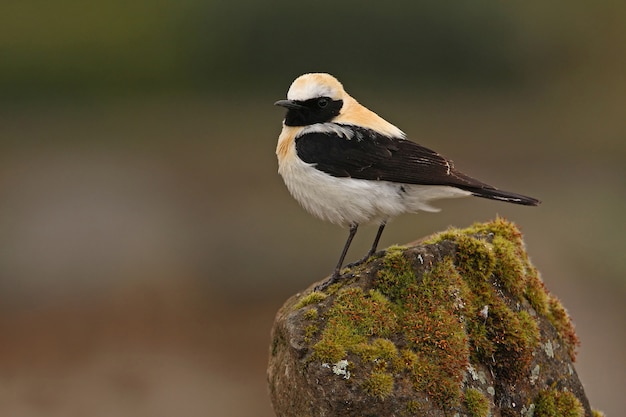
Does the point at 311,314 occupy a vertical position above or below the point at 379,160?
below

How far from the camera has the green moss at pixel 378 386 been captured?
710 centimetres

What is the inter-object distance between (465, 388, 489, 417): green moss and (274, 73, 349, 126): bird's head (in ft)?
10.6

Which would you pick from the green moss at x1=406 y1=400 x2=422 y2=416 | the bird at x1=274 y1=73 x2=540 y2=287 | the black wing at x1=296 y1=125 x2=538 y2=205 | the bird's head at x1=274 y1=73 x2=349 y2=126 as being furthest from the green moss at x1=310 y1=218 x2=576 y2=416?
the bird's head at x1=274 y1=73 x2=349 y2=126

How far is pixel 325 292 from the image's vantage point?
825cm

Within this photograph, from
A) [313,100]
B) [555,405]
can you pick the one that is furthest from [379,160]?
[555,405]

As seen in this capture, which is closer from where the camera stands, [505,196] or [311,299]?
[311,299]

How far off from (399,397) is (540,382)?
1.57m

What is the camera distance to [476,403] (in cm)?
732

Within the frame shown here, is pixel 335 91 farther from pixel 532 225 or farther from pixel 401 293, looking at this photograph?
pixel 532 225

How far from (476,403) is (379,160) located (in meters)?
2.56

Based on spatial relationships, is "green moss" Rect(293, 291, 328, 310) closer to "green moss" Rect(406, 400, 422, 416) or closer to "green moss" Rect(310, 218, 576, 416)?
"green moss" Rect(310, 218, 576, 416)

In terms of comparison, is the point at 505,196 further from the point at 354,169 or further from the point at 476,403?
the point at 476,403

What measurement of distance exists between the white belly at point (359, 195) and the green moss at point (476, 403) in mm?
2012

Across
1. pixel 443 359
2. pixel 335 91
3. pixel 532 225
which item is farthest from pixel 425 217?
pixel 443 359
